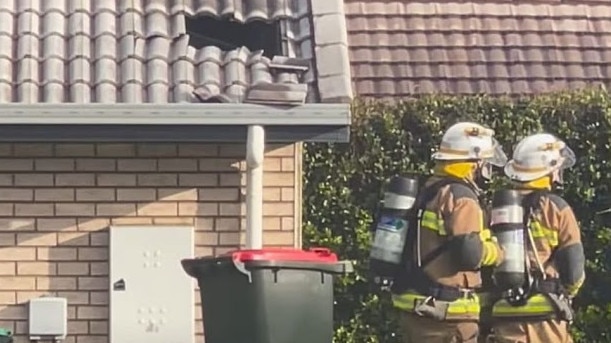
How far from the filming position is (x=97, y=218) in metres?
9.37

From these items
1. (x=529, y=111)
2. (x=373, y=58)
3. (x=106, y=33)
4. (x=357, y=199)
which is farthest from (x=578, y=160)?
(x=106, y=33)

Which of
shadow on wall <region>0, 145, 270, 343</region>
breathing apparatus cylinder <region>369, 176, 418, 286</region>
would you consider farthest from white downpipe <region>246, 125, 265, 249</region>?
breathing apparatus cylinder <region>369, 176, 418, 286</region>

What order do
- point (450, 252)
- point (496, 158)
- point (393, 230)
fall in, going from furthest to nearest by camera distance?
point (496, 158), point (393, 230), point (450, 252)

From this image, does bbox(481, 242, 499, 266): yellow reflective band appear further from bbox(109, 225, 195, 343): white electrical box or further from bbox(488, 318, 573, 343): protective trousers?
bbox(109, 225, 195, 343): white electrical box

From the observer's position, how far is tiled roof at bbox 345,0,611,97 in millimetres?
12539

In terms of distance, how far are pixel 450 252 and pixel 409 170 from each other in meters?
2.64

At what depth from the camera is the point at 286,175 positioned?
9.54 meters

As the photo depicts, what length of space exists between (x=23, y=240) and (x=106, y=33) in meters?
1.32

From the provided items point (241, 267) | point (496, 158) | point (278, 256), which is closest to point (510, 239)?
point (496, 158)

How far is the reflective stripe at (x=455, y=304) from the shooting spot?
8242 mm

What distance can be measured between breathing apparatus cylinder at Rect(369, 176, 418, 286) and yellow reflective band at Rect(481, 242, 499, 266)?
45 centimetres

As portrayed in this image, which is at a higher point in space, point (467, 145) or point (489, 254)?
point (467, 145)

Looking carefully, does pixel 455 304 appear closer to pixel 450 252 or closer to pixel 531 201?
pixel 450 252

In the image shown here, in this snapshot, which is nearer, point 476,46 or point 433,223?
point 433,223
